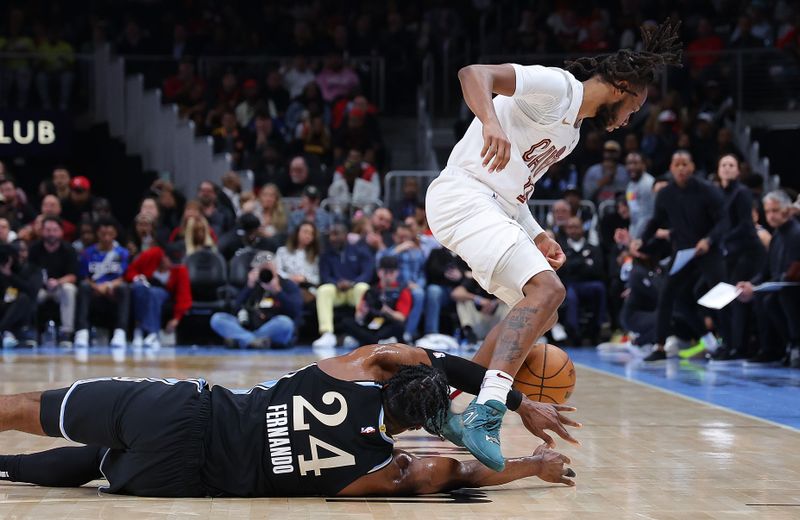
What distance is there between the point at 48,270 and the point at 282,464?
10.7 metres

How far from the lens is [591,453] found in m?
6.11

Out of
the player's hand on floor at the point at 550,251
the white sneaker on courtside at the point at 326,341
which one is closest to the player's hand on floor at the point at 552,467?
the player's hand on floor at the point at 550,251

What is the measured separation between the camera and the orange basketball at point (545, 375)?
5.64 meters

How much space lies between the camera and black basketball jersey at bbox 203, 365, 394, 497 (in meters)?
4.62

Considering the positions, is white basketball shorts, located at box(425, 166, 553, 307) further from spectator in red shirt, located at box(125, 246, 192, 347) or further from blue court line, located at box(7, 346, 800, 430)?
spectator in red shirt, located at box(125, 246, 192, 347)

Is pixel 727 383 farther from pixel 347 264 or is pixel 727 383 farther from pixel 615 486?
pixel 347 264

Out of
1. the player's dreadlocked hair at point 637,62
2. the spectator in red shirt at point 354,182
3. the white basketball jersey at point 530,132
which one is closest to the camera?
the white basketball jersey at point 530,132

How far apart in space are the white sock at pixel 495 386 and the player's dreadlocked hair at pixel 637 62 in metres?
1.55

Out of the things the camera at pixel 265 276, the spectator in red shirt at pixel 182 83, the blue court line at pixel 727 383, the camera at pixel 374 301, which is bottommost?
the blue court line at pixel 727 383

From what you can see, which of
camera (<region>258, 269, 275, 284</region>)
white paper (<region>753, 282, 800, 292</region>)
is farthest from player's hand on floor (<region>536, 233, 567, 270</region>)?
camera (<region>258, 269, 275, 284</region>)

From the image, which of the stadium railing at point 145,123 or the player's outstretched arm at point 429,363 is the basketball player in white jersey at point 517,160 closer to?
the player's outstretched arm at point 429,363

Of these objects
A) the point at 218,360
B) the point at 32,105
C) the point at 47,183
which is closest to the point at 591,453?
the point at 218,360

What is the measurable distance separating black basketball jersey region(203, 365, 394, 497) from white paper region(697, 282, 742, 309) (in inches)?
289

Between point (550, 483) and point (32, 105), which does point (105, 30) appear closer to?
point (32, 105)
